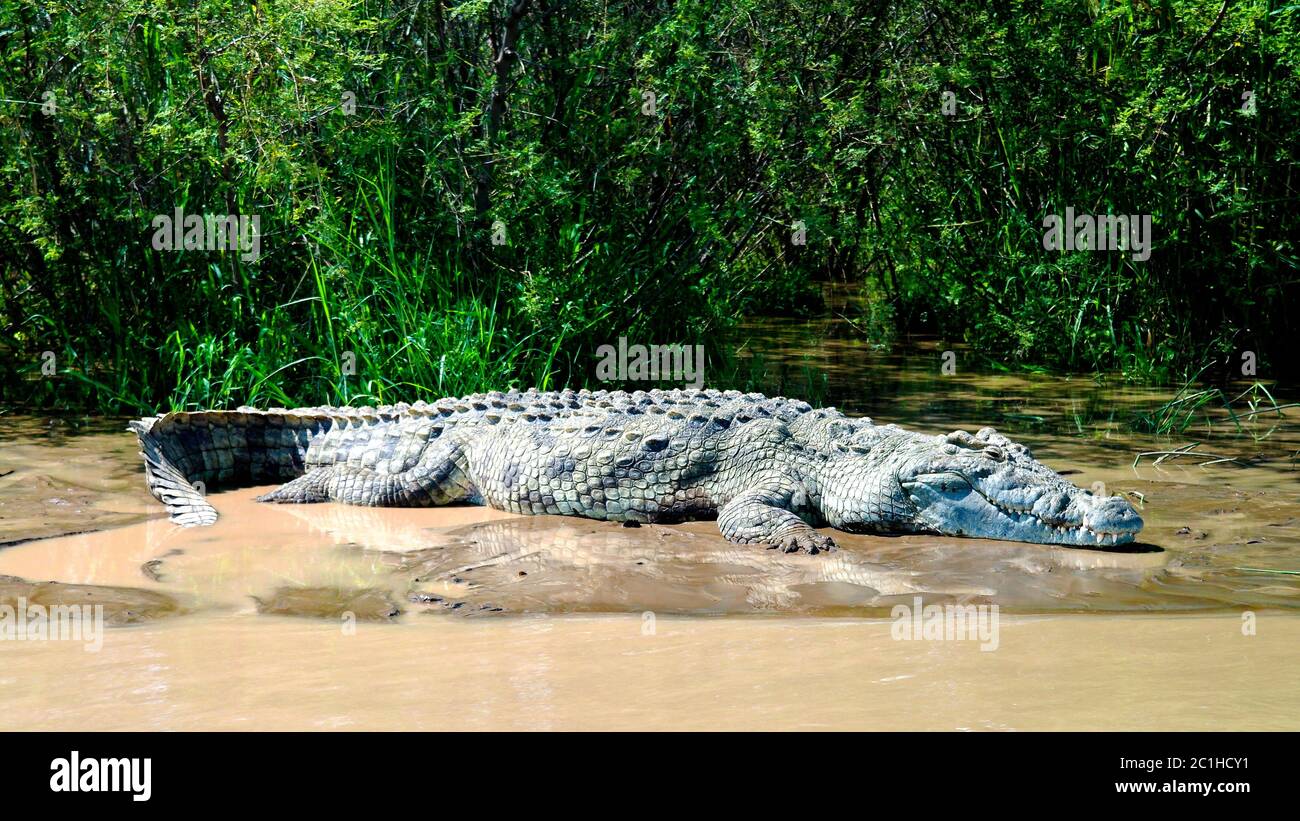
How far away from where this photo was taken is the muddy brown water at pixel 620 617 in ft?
11.2

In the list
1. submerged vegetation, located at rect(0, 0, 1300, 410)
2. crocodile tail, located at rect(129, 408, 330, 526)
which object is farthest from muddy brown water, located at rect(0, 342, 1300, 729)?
submerged vegetation, located at rect(0, 0, 1300, 410)

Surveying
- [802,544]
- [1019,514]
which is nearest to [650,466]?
[802,544]

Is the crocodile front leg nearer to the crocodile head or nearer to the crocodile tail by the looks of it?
the crocodile head

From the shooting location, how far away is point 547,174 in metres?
8.11

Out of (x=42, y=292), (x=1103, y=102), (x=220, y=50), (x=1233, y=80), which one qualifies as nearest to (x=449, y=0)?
(x=220, y=50)

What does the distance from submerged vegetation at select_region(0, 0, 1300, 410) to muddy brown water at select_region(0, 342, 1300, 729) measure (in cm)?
152

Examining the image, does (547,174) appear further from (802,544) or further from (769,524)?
(802,544)

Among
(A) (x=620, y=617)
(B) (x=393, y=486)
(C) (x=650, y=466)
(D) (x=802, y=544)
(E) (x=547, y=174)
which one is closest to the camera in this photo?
(A) (x=620, y=617)

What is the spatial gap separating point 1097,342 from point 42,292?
7664 millimetres

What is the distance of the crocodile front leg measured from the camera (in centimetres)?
559

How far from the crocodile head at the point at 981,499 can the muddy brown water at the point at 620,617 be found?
0.12m

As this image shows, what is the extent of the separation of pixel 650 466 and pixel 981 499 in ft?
5.14

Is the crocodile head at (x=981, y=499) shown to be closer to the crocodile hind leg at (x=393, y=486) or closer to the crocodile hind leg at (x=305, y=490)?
the crocodile hind leg at (x=393, y=486)

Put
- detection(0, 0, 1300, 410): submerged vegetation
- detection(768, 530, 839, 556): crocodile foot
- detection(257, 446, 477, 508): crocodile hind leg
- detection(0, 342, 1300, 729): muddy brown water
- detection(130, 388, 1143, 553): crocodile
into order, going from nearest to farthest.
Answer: detection(0, 342, 1300, 729): muddy brown water < detection(768, 530, 839, 556): crocodile foot < detection(130, 388, 1143, 553): crocodile < detection(257, 446, 477, 508): crocodile hind leg < detection(0, 0, 1300, 410): submerged vegetation
